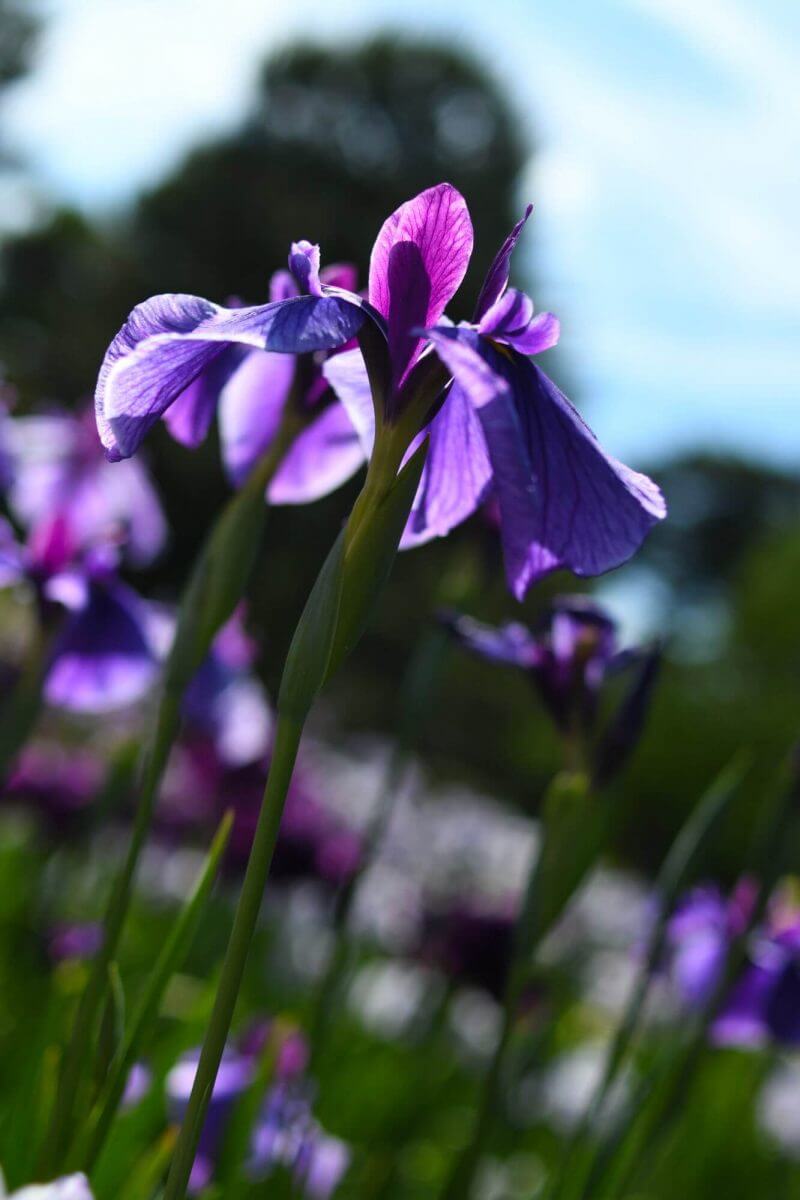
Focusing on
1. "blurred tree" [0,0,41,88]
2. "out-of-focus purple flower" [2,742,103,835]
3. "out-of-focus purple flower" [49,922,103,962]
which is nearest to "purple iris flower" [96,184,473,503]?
"out-of-focus purple flower" [49,922,103,962]

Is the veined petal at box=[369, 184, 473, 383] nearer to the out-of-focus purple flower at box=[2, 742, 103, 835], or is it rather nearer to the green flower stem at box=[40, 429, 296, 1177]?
the green flower stem at box=[40, 429, 296, 1177]

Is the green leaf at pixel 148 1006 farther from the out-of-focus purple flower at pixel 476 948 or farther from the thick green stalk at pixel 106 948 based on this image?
the out-of-focus purple flower at pixel 476 948

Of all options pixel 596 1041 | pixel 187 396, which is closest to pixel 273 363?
A: pixel 187 396

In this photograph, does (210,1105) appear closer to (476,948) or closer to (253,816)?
(476,948)

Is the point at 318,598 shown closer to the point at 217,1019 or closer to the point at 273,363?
the point at 217,1019

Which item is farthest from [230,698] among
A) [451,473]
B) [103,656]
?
[451,473]
